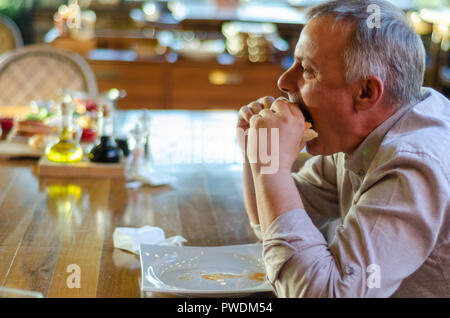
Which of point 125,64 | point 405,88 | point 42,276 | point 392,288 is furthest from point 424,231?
point 125,64

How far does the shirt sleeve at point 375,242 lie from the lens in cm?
93

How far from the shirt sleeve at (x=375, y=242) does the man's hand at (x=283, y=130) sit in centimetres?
14

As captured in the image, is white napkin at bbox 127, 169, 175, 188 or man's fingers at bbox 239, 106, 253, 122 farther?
white napkin at bbox 127, 169, 175, 188

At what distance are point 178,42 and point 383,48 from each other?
13.5 ft

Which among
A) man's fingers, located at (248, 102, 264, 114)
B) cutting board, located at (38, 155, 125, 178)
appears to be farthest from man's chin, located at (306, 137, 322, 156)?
cutting board, located at (38, 155, 125, 178)

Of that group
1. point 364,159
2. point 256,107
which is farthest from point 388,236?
point 256,107

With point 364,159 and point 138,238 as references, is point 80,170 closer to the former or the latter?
point 138,238

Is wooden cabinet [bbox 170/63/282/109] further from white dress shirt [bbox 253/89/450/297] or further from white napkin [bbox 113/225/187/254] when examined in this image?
white dress shirt [bbox 253/89/450/297]

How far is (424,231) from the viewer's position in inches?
37.0

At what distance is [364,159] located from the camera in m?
1.13

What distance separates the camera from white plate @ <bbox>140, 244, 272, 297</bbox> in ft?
3.62

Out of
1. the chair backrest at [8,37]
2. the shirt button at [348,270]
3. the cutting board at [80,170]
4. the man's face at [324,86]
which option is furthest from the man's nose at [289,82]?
the chair backrest at [8,37]

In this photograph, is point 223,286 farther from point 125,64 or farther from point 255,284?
point 125,64

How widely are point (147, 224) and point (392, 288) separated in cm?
68
